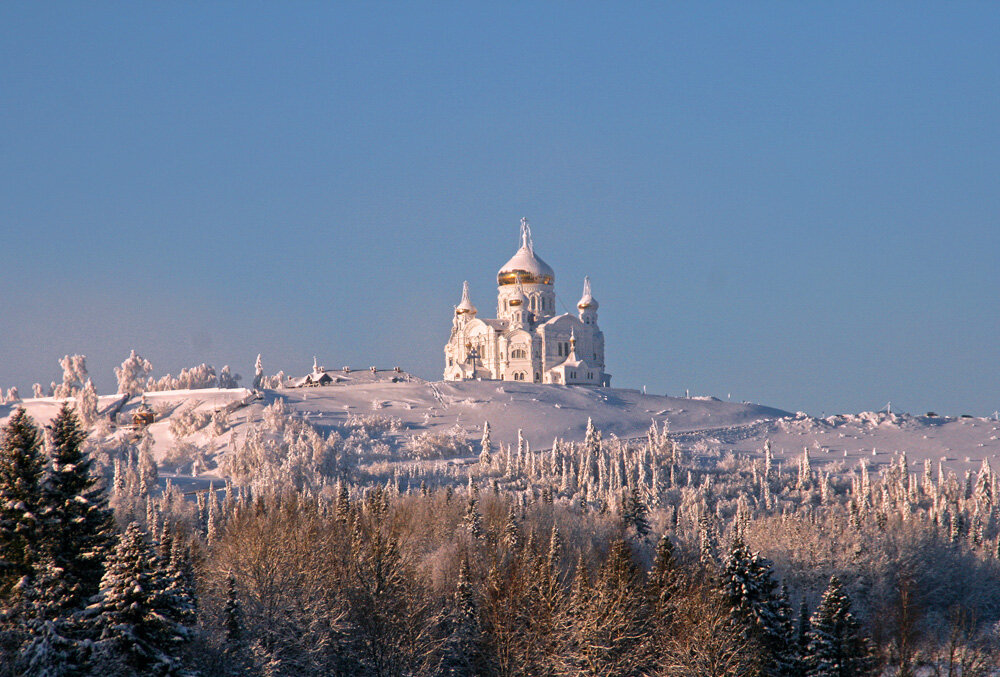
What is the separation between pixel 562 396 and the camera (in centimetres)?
11150

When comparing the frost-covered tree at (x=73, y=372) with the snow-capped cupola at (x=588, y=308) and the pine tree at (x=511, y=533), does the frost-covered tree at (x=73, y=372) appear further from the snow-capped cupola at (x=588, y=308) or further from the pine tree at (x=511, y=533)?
the pine tree at (x=511, y=533)

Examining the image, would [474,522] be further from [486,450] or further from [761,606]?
[486,450]

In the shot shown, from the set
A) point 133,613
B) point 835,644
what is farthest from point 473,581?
point 133,613

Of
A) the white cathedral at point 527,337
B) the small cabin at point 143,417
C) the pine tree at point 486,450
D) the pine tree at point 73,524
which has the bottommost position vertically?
the pine tree at point 73,524

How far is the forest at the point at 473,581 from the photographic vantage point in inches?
1055

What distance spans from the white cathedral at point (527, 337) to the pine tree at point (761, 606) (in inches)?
3162

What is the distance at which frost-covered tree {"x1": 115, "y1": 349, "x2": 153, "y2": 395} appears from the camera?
120m

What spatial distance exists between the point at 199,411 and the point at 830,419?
5674cm

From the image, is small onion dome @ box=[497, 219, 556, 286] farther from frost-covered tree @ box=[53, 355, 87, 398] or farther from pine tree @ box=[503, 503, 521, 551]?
pine tree @ box=[503, 503, 521, 551]

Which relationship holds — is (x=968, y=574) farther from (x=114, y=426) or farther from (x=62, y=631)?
(x=114, y=426)

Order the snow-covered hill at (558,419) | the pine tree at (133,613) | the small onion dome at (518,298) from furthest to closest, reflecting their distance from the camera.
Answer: the small onion dome at (518,298), the snow-covered hill at (558,419), the pine tree at (133,613)

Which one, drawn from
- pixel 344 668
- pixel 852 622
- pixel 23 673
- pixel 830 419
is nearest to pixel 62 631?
pixel 23 673

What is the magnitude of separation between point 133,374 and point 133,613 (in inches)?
3903

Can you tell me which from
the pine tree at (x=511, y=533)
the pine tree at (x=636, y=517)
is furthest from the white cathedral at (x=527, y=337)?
the pine tree at (x=511, y=533)
